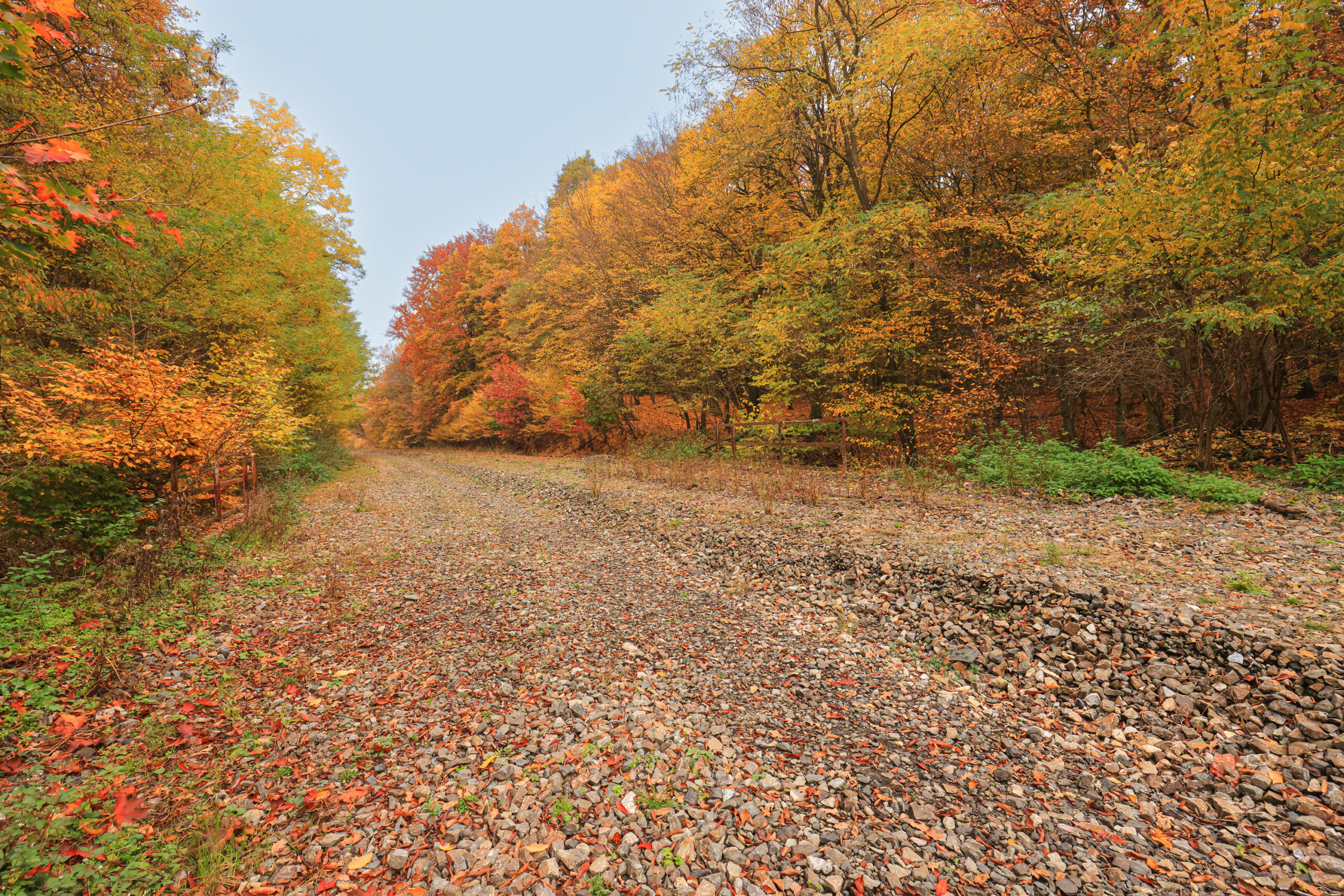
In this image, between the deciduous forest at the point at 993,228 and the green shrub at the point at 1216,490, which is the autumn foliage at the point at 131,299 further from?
the green shrub at the point at 1216,490

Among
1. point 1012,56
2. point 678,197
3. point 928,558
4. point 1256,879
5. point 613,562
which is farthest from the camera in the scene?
point 678,197

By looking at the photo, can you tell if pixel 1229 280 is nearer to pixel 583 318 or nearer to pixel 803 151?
pixel 803 151

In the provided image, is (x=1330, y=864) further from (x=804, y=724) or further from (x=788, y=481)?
(x=788, y=481)

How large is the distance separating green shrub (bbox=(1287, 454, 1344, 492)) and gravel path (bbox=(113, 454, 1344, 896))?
6.73ft

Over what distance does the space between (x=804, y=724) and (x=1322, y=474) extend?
9.78m

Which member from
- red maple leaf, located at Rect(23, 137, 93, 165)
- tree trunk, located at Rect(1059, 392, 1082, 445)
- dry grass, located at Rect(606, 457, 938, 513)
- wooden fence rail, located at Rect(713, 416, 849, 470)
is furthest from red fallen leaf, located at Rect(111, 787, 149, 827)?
tree trunk, located at Rect(1059, 392, 1082, 445)

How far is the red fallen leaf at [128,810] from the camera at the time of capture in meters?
2.82

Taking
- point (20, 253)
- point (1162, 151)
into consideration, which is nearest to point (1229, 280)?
point (1162, 151)

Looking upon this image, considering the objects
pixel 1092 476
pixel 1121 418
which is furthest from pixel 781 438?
pixel 1121 418

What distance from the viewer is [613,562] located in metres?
7.93

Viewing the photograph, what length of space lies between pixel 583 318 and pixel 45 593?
58.5ft

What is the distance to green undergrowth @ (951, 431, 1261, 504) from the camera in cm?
Result: 759

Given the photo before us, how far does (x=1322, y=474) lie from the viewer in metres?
7.60

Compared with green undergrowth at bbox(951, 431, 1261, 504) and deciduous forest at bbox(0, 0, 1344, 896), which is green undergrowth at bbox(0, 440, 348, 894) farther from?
green undergrowth at bbox(951, 431, 1261, 504)
